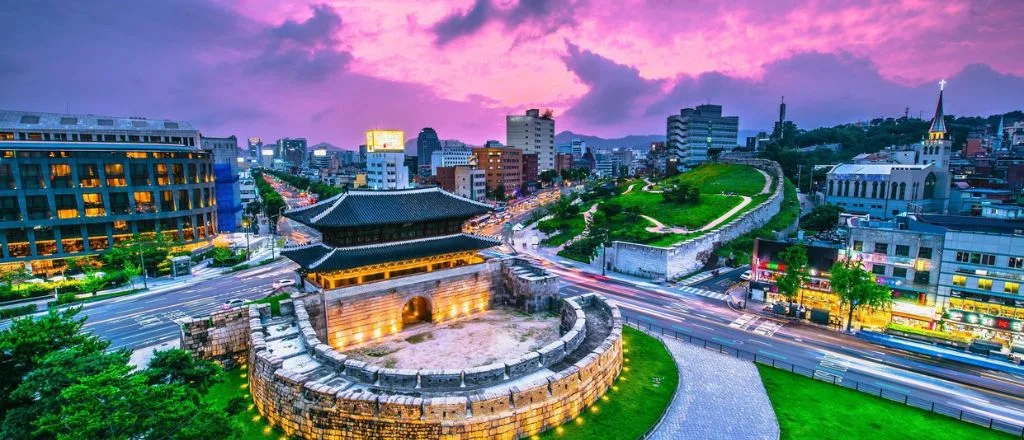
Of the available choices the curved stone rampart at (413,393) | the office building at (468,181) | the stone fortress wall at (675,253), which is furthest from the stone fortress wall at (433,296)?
the office building at (468,181)

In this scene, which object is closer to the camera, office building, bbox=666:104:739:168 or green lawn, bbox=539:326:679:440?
green lawn, bbox=539:326:679:440

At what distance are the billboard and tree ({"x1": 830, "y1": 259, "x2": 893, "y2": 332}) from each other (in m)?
89.9

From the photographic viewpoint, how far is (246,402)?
24438 millimetres

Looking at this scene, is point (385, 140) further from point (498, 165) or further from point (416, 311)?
point (416, 311)

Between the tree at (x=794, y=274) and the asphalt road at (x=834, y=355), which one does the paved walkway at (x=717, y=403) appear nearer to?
the asphalt road at (x=834, y=355)

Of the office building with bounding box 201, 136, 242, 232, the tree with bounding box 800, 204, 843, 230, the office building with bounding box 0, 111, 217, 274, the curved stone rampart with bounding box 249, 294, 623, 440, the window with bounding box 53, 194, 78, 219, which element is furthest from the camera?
the office building with bounding box 201, 136, 242, 232

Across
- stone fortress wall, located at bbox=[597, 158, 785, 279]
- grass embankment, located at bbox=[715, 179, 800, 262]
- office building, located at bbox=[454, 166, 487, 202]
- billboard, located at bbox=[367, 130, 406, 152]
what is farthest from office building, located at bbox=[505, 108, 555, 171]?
stone fortress wall, located at bbox=[597, 158, 785, 279]

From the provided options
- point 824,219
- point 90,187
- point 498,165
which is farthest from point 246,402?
point 498,165

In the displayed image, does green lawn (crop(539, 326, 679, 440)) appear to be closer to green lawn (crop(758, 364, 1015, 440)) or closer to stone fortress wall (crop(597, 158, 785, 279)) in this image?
green lawn (crop(758, 364, 1015, 440))

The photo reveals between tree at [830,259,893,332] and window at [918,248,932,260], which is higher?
window at [918,248,932,260]

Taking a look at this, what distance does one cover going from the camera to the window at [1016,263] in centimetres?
3388

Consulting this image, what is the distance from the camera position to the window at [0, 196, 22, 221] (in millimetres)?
52312

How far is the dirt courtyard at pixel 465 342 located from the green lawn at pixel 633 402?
677cm

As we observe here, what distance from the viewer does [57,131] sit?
6294 centimetres
